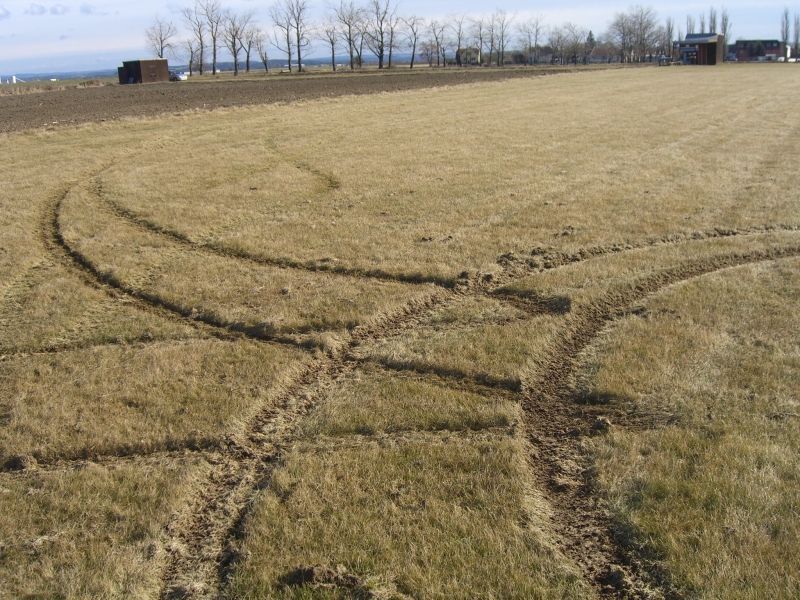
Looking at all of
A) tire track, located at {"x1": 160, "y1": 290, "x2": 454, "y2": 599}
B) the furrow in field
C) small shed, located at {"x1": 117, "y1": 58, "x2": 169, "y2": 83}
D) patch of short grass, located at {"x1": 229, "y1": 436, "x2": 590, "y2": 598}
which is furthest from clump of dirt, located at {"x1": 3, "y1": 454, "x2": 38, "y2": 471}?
small shed, located at {"x1": 117, "y1": 58, "x2": 169, "y2": 83}

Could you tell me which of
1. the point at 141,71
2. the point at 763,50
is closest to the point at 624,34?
the point at 763,50

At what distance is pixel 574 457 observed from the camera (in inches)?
173

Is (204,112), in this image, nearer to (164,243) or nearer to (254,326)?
(164,243)

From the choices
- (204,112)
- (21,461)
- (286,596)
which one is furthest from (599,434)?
(204,112)

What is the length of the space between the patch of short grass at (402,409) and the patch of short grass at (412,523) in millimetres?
223

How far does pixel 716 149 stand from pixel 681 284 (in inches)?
395

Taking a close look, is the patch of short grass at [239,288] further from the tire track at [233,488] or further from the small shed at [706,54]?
the small shed at [706,54]

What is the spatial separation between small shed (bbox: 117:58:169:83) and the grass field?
176ft

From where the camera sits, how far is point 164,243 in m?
9.35

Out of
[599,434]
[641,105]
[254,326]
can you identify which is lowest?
[599,434]

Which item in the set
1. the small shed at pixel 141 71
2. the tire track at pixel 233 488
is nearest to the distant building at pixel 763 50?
the small shed at pixel 141 71

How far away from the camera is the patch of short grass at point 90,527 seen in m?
3.41

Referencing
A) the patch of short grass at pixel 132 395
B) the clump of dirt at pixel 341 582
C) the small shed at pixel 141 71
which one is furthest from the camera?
the small shed at pixel 141 71

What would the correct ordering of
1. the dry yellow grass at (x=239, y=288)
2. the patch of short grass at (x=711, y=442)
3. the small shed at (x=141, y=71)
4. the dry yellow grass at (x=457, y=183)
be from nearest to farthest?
the patch of short grass at (x=711, y=442), the dry yellow grass at (x=239, y=288), the dry yellow grass at (x=457, y=183), the small shed at (x=141, y=71)
